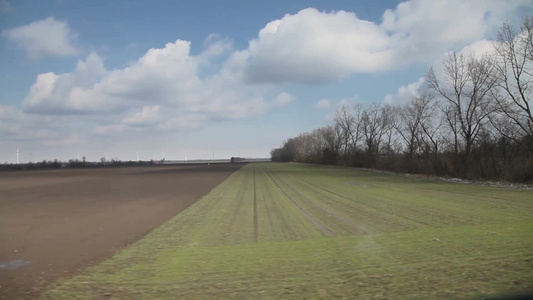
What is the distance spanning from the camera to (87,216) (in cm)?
1482

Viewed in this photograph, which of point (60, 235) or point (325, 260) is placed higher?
point (325, 260)

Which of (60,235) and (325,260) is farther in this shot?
(60,235)

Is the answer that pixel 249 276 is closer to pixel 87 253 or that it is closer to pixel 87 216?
pixel 87 253

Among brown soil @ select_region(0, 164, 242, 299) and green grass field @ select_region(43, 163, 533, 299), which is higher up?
green grass field @ select_region(43, 163, 533, 299)

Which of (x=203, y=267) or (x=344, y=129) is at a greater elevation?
(x=344, y=129)

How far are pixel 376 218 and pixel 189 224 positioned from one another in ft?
19.7

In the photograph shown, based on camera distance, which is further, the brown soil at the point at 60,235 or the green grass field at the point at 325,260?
the brown soil at the point at 60,235

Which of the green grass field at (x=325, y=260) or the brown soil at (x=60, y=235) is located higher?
the green grass field at (x=325, y=260)

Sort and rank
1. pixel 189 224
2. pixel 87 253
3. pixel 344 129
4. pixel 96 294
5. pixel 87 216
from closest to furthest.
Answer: pixel 96 294 → pixel 87 253 → pixel 189 224 → pixel 87 216 → pixel 344 129

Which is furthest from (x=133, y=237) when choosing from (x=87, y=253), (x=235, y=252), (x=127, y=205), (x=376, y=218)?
(x=127, y=205)

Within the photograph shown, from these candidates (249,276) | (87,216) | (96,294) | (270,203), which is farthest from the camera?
(270,203)

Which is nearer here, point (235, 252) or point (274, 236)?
point (235, 252)

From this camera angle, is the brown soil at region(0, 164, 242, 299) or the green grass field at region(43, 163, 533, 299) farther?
the brown soil at region(0, 164, 242, 299)

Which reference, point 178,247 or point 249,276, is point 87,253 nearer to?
point 178,247
